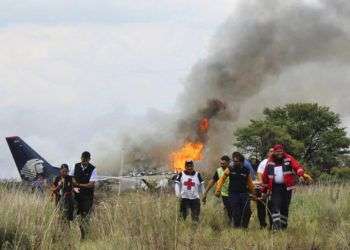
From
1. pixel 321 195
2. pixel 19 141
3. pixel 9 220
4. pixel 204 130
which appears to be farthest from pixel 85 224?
pixel 204 130

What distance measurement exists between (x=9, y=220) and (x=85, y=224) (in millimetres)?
2185

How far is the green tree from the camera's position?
51.9 metres

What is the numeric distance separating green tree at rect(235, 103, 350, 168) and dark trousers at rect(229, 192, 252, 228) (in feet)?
127

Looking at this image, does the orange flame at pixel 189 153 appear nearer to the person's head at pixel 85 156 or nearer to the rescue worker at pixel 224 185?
the rescue worker at pixel 224 185

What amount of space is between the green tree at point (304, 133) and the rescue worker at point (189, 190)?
3773 centimetres

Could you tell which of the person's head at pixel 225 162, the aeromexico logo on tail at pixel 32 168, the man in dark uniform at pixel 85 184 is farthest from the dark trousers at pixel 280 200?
the aeromexico logo on tail at pixel 32 168

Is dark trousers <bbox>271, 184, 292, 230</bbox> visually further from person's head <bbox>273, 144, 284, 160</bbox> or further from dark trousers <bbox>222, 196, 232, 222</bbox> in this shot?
dark trousers <bbox>222, 196, 232, 222</bbox>

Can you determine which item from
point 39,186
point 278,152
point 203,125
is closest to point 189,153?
point 203,125

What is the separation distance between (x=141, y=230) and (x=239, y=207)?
482 cm

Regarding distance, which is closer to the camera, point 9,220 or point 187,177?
point 9,220

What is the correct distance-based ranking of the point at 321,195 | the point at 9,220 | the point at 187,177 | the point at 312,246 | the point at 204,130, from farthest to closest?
the point at 204,130 → the point at 321,195 → the point at 187,177 → the point at 9,220 → the point at 312,246

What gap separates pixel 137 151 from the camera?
6066 centimetres

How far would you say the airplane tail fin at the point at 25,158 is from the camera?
34250 mm

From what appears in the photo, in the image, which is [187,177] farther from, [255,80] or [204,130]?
[204,130]
